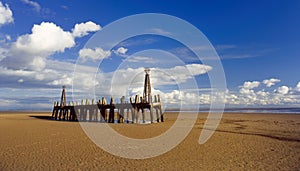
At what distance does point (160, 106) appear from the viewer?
98.2 feet

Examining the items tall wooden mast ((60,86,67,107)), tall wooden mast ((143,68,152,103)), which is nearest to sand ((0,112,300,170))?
tall wooden mast ((143,68,152,103))

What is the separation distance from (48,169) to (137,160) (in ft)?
11.3

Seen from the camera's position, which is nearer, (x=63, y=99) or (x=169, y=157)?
(x=169, y=157)

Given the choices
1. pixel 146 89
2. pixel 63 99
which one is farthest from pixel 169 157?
pixel 63 99

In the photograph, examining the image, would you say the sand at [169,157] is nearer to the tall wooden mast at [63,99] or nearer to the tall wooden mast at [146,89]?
the tall wooden mast at [146,89]

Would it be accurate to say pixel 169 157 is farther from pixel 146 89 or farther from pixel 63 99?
pixel 63 99

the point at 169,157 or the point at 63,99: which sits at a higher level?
the point at 63,99

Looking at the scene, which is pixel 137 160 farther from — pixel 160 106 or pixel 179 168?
pixel 160 106

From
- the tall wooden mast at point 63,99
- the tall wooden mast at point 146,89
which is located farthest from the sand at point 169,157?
the tall wooden mast at point 63,99

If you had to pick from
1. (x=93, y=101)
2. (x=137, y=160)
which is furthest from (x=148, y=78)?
(x=137, y=160)

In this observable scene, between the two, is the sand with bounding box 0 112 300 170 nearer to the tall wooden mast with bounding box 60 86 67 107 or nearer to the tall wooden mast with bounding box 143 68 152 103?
the tall wooden mast with bounding box 143 68 152 103

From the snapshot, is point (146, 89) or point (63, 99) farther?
point (63, 99)

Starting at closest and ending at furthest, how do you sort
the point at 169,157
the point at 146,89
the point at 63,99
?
the point at 169,157
the point at 146,89
the point at 63,99

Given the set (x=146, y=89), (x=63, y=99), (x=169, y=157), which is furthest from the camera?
(x=63, y=99)
